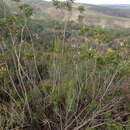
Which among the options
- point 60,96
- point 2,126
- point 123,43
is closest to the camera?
point 2,126

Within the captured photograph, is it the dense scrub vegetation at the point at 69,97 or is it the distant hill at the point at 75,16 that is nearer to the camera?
the dense scrub vegetation at the point at 69,97

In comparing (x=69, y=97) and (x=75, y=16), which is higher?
(x=69, y=97)

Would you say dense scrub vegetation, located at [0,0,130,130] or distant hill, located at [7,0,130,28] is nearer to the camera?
dense scrub vegetation, located at [0,0,130,130]

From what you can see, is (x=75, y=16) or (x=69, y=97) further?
(x=75, y=16)

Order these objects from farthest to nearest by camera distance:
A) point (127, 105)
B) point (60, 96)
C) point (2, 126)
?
point (127, 105) → point (60, 96) → point (2, 126)

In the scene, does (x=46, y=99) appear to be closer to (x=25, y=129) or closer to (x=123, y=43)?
(x=25, y=129)

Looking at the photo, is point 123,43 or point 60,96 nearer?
point 60,96

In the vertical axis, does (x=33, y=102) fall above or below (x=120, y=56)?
below

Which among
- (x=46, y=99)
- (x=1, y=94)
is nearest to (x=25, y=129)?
(x=46, y=99)

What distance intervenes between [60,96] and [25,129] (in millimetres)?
556

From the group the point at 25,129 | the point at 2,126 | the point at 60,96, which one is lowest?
the point at 25,129

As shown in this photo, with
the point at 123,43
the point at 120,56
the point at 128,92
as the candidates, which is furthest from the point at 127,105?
the point at 123,43

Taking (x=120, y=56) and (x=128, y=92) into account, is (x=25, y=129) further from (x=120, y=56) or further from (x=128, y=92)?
(x=128, y=92)

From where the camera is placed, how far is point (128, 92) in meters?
2.87
